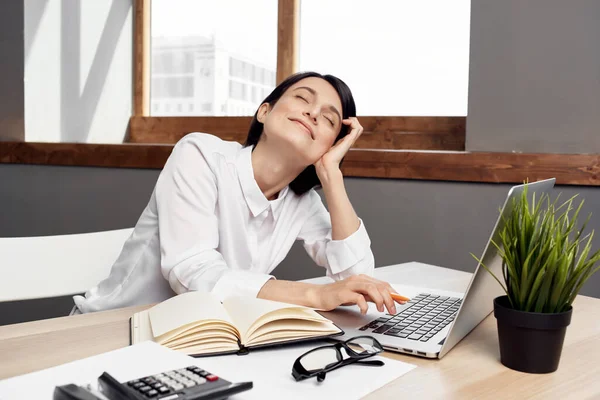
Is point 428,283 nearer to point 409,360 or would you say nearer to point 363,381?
point 409,360

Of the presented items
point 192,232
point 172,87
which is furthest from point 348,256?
point 172,87

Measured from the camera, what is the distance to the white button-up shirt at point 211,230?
1.17 m

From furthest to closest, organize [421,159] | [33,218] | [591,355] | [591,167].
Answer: [33,218] → [421,159] → [591,167] → [591,355]

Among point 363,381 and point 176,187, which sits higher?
point 176,187

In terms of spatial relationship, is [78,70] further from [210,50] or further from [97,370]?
[97,370]

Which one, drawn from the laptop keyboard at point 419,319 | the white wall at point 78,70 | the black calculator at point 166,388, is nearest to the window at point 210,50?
the white wall at point 78,70

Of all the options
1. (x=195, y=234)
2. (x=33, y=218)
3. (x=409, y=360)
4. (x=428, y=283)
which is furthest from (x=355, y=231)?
(x=33, y=218)

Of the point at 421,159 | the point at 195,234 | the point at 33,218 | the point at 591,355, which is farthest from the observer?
the point at 33,218

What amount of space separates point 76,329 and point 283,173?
640 mm

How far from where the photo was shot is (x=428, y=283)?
1300 mm

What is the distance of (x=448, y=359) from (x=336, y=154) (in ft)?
2.35

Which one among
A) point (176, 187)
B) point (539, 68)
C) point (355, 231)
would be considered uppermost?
point (539, 68)

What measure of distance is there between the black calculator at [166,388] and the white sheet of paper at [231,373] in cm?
4

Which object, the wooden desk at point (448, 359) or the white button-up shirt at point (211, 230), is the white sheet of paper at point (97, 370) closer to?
the wooden desk at point (448, 359)
